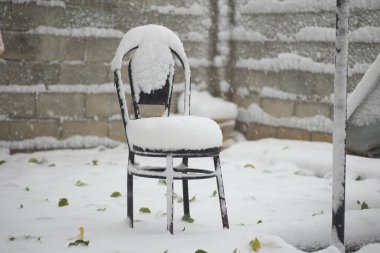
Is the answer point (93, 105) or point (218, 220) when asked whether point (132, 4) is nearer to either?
point (93, 105)

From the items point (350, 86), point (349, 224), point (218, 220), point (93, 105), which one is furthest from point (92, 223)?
point (350, 86)

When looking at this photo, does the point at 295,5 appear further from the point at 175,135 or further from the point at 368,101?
the point at 175,135

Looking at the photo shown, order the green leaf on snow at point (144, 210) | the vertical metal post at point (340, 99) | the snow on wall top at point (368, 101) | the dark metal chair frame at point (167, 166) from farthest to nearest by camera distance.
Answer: the green leaf on snow at point (144, 210) → the dark metal chair frame at point (167, 166) → the snow on wall top at point (368, 101) → the vertical metal post at point (340, 99)

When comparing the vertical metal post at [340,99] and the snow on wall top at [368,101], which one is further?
the snow on wall top at [368,101]

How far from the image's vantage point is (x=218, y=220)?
2.96 meters

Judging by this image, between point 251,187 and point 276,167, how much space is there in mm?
821

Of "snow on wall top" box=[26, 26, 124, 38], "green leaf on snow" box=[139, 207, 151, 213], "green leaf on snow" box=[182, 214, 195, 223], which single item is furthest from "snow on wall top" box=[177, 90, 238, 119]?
"green leaf on snow" box=[182, 214, 195, 223]

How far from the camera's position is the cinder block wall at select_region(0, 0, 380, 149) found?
16.1 feet

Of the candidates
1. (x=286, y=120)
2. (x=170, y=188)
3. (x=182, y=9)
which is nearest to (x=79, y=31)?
(x=182, y=9)

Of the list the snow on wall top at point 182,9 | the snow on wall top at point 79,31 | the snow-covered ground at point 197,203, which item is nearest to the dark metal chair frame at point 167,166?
the snow-covered ground at point 197,203

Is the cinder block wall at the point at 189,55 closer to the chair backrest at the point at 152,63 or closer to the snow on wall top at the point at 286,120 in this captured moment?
the snow on wall top at the point at 286,120

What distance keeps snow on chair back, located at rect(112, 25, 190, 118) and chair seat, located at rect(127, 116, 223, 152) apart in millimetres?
387

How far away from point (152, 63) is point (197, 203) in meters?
1.05

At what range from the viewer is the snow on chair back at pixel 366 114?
223 centimetres
